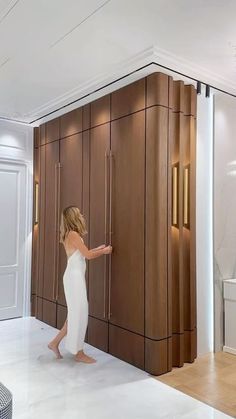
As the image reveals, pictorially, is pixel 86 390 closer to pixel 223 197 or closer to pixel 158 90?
pixel 223 197

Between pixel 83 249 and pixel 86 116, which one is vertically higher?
pixel 86 116

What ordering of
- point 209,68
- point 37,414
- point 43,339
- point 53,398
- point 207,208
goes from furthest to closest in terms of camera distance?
point 43,339 < point 207,208 < point 209,68 < point 53,398 < point 37,414

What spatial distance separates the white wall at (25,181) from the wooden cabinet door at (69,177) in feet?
3.01

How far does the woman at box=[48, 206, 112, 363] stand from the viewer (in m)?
3.71

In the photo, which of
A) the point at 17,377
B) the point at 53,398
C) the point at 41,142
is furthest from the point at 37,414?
the point at 41,142

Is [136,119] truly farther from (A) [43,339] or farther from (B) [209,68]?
(A) [43,339]

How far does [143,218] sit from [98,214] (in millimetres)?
824

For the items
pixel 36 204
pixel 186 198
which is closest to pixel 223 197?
pixel 186 198

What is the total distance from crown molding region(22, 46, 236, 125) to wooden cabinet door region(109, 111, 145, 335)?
46cm

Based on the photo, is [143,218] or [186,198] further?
[186,198]

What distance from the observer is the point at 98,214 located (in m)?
4.25

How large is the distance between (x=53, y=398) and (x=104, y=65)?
10.5 feet

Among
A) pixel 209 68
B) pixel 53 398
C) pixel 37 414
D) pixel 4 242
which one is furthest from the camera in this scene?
pixel 4 242

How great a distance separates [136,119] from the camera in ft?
12.2
